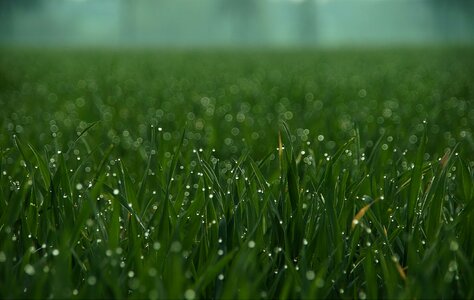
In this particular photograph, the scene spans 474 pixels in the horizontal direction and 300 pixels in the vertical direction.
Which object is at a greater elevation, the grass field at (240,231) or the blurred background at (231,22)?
the blurred background at (231,22)

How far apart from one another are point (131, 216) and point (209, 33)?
91572 mm

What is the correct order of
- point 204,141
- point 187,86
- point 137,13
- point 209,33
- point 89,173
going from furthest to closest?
point 209,33
point 137,13
point 187,86
point 204,141
point 89,173

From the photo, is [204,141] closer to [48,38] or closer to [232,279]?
[232,279]

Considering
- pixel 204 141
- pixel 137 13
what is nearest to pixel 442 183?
pixel 204 141

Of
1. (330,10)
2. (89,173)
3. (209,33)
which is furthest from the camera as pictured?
(330,10)

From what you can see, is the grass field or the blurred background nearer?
the grass field

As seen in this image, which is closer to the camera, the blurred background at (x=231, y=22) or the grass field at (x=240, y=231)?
the grass field at (x=240, y=231)

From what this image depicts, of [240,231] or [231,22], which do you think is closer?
[240,231]

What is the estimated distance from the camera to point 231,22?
68688 mm

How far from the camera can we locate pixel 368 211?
1.44 metres

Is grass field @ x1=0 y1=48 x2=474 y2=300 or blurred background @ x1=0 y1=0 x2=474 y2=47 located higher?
blurred background @ x1=0 y1=0 x2=474 y2=47

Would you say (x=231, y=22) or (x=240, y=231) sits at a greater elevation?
(x=231, y=22)

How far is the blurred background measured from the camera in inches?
2512

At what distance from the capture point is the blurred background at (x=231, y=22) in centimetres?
6381
